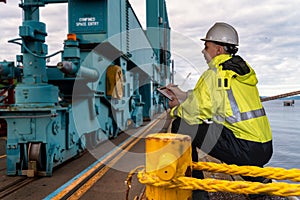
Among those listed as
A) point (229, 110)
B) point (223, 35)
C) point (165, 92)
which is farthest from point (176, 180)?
point (223, 35)

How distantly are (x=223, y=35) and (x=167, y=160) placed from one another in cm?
164

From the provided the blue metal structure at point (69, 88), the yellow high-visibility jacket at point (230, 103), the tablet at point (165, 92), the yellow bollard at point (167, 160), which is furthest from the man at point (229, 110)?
the blue metal structure at point (69, 88)

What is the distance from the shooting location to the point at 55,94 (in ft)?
20.5

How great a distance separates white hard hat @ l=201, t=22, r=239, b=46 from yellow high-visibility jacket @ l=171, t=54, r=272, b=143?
28cm

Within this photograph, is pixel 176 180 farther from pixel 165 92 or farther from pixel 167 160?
pixel 165 92

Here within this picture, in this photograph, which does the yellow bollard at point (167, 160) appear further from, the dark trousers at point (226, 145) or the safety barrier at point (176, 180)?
the dark trousers at point (226, 145)

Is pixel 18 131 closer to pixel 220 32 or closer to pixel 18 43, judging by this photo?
pixel 18 43

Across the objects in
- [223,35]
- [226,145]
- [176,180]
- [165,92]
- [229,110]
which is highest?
[223,35]

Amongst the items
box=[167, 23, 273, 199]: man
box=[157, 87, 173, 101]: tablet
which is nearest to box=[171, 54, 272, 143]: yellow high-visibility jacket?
box=[167, 23, 273, 199]: man

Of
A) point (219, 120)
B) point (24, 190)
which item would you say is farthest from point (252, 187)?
point (24, 190)

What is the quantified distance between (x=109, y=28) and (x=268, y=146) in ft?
22.4

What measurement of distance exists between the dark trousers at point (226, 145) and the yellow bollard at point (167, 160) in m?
0.89

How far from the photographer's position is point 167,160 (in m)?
2.07

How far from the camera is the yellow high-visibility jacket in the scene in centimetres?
285
